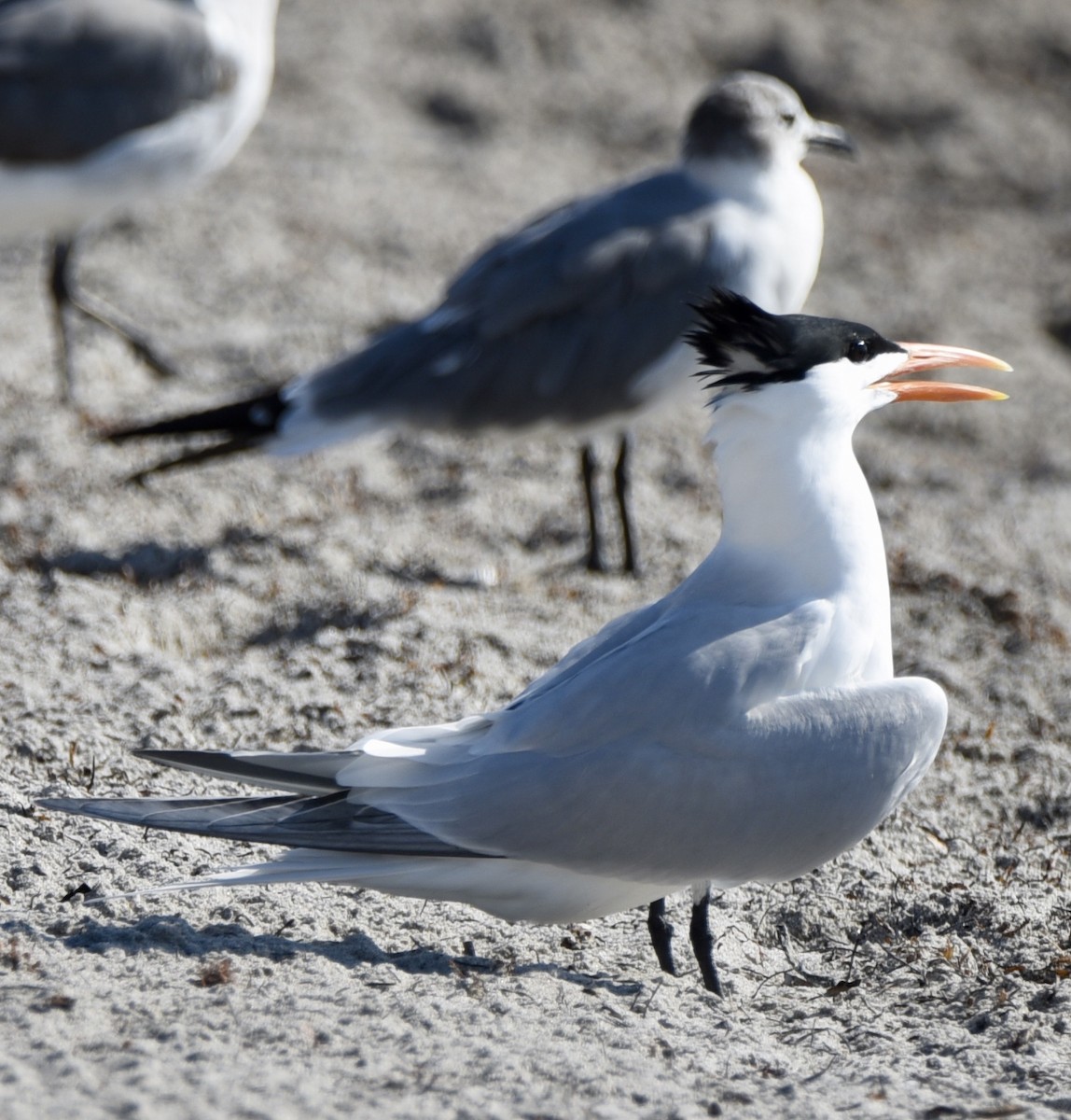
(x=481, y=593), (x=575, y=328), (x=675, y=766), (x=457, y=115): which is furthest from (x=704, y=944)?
(x=457, y=115)

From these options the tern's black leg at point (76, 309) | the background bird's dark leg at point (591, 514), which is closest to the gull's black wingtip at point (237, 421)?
the background bird's dark leg at point (591, 514)

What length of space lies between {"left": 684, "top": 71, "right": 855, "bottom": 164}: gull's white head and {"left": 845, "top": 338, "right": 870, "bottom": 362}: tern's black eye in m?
2.26

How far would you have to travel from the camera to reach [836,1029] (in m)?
3.25

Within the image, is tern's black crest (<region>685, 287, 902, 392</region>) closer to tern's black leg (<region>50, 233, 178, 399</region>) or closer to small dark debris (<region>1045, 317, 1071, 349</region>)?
tern's black leg (<region>50, 233, 178, 399</region>)

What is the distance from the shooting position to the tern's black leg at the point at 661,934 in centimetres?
346

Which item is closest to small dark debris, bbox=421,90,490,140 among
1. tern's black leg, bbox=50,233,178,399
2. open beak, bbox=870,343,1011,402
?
tern's black leg, bbox=50,233,178,399

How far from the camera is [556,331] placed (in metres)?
5.62

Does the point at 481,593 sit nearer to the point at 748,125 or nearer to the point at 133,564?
the point at 133,564

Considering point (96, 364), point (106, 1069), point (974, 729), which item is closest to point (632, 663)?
point (106, 1069)

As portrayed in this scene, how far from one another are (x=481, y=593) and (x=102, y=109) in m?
2.63

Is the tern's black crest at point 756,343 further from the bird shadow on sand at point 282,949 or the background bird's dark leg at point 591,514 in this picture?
the background bird's dark leg at point 591,514

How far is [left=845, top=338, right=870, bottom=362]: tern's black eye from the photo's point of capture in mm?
3617

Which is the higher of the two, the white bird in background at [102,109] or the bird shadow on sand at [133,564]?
the white bird in background at [102,109]

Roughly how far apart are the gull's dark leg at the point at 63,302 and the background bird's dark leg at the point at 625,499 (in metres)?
2.12
